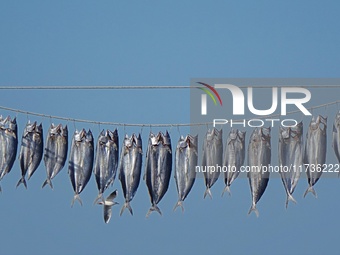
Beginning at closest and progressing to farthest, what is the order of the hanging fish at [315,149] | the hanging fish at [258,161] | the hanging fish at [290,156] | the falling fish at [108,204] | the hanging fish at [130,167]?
the hanging fish at [315,149] → the hanging fish at [290,156] → the hanging fish at [258,161] → the hanging fish at [130,167] → the falling fish at [108,204]

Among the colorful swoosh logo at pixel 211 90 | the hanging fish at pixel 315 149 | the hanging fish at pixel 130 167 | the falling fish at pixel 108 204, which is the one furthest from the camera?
the colorful swoosh logo at pixel 211 90

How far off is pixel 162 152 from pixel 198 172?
0.49 m

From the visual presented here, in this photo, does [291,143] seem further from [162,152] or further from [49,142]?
[49,142]

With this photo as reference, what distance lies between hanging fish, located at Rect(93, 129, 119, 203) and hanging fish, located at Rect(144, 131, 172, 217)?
1.45ft

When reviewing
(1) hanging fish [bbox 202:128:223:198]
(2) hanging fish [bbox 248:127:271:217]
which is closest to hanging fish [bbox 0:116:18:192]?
(1) hanging fish [bbox 202:128:223:198]

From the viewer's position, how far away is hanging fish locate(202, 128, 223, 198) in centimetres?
1083

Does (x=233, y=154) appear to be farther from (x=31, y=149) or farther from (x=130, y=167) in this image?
(x=31, y=149)

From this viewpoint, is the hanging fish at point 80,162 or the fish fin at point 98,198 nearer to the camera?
the fish fin at point 98,198

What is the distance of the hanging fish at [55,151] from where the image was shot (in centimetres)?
1109

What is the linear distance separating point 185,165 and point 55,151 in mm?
1604

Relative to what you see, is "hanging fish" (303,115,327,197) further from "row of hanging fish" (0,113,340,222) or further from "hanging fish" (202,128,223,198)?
"hanging fish" (202,128,223,198)

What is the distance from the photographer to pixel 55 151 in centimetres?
1115

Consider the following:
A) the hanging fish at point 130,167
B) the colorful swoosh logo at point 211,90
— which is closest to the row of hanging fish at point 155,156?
the hanging fish at point 130,167

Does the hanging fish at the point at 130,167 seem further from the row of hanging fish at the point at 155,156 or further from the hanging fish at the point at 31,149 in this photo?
the hanging fish at the point at 31,149
